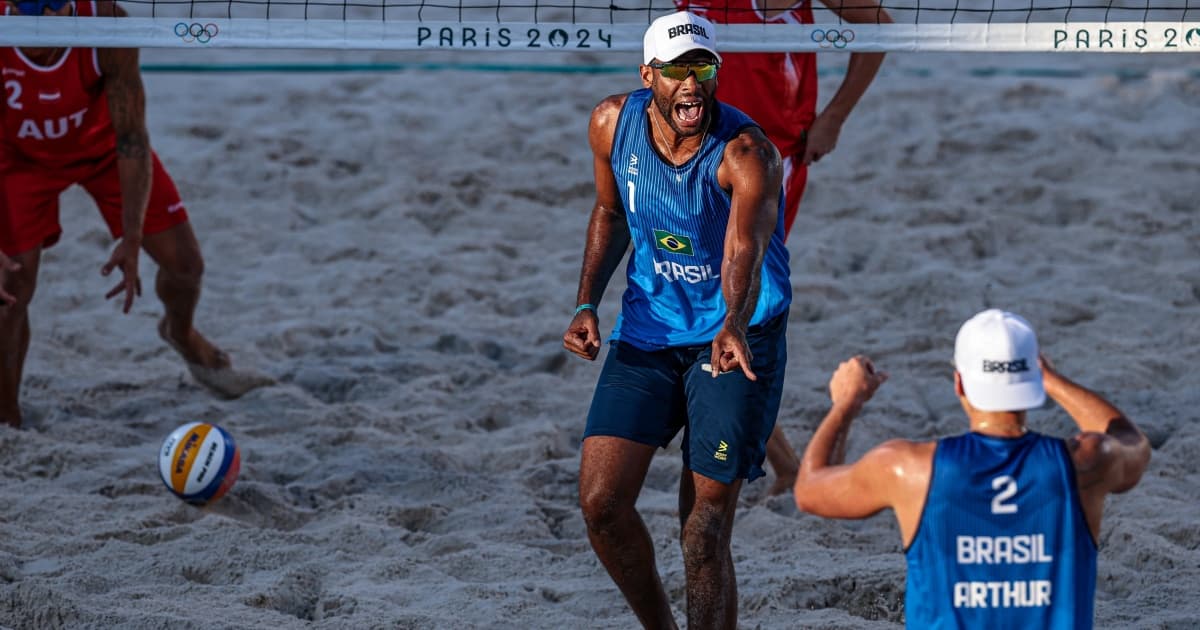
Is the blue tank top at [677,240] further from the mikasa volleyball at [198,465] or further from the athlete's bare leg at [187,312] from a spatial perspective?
the athlete's bare leg at [187,312]

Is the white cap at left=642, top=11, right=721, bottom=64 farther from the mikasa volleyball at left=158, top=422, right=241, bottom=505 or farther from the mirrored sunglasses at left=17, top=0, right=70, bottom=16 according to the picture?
the mirrored sunglasses at left=17, top=0, right=70, bottom=16

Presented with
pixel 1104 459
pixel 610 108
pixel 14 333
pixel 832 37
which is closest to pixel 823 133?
pixel 832 37

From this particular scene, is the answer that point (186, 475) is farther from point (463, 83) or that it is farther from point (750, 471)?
point (463, 83)

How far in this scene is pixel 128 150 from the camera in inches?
215

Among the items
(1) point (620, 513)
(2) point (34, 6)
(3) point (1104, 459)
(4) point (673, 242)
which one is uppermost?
(2) point (34, 6)

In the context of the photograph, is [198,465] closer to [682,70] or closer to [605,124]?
[605,124]

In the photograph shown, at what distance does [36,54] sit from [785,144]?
8.34ft

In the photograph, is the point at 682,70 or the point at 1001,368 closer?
the point at 1001,368

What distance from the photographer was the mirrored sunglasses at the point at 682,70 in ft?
11.9

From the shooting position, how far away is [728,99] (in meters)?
4.96

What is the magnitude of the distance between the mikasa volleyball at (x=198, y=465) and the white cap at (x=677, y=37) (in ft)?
6.80

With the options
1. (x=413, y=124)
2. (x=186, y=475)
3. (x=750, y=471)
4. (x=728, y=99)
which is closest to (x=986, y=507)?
(x=750, y=471)

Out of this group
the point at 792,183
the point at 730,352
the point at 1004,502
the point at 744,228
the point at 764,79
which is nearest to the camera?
the point at 1004,502

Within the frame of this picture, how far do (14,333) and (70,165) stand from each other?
0.62m
